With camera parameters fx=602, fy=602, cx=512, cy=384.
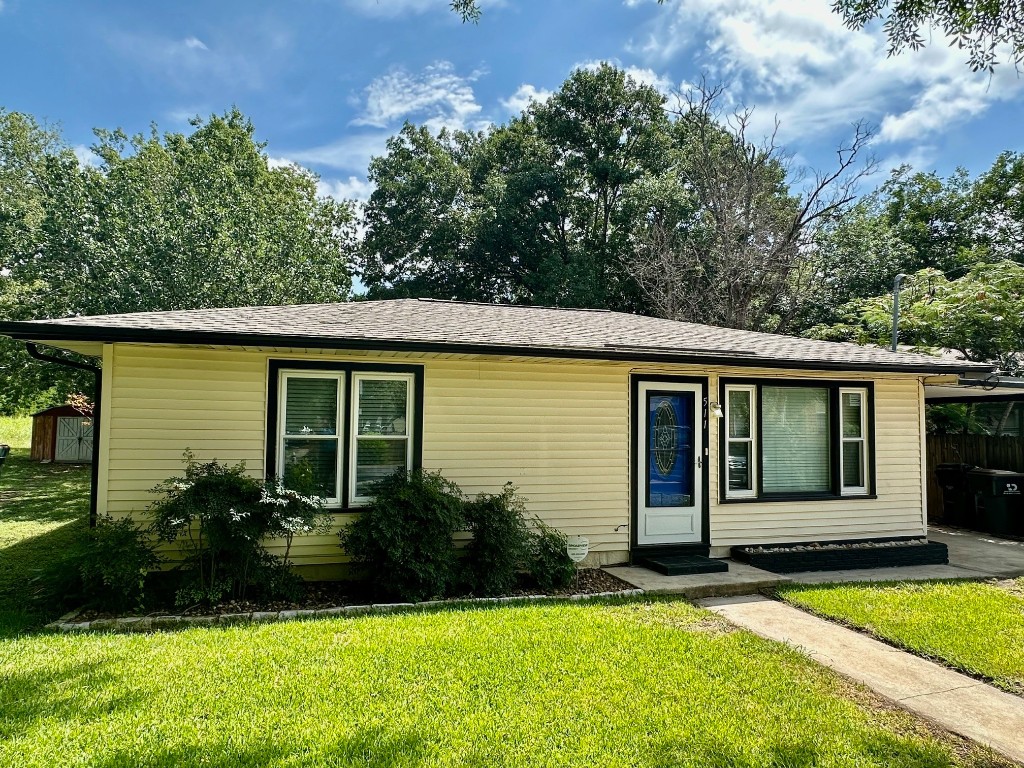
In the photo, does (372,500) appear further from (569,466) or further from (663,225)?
(663,225)

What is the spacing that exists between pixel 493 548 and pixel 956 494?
382 inches

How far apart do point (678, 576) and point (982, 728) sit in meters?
3.24

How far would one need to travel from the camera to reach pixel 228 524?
208 inches

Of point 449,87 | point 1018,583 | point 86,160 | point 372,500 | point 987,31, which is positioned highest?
point 86,160

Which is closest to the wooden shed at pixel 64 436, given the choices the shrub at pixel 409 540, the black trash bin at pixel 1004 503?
the shrub at pixel 409 540

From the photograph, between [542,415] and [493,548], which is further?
[542,415]

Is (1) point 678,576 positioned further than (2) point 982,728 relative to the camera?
Yes

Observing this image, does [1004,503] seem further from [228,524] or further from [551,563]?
[228,524]

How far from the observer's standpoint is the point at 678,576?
6.59 m

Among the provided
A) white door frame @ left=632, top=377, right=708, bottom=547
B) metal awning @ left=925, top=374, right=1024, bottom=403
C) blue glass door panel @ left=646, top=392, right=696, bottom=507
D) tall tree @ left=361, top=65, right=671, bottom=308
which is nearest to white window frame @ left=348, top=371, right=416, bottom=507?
white door frame @ left=632, top=377, right=708, bottom=547

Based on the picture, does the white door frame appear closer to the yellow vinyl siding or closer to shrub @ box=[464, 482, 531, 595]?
the yellow vinyl siding

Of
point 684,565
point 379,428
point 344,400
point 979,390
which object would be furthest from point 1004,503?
point 344,400

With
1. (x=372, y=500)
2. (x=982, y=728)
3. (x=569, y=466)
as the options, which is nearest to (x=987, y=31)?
(x=982, y=728)

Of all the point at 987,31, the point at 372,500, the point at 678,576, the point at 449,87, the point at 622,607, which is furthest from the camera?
the point at 449,87
